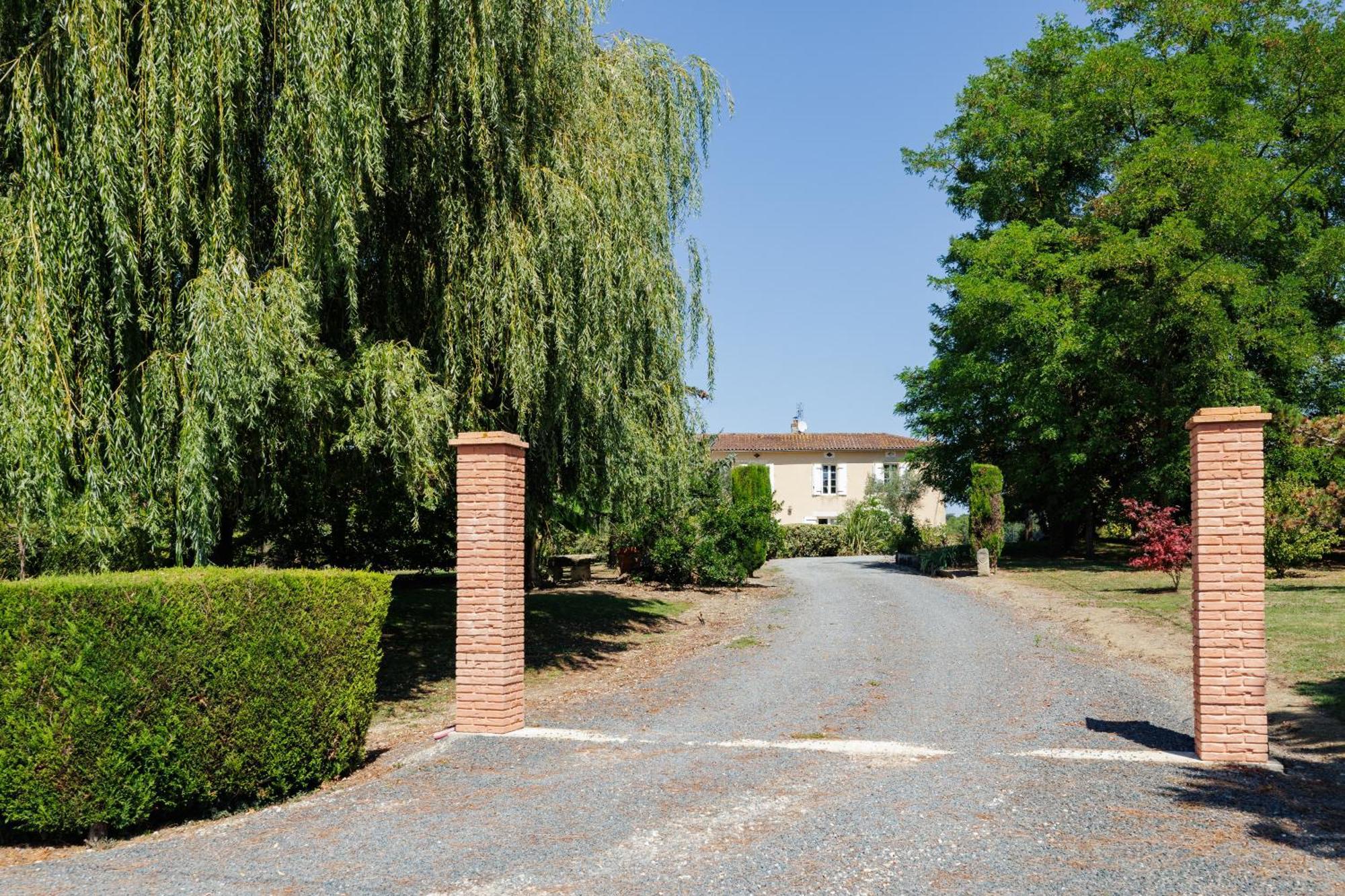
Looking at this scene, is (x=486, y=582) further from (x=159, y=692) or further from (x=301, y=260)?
(x=301, y=260)

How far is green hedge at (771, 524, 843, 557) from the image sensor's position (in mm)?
39156

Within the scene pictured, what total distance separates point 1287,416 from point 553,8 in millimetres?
20387

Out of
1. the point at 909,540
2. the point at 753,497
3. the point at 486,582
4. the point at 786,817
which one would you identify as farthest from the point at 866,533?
the point at 786,817

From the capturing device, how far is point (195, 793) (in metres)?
6.24

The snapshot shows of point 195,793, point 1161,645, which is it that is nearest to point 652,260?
point 195,793

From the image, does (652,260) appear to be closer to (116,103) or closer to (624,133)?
(624,133)

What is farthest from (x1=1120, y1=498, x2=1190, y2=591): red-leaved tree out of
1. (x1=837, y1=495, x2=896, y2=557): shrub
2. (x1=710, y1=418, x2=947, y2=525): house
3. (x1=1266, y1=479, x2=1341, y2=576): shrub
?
(x1=710, y1=418, x2=947, y2=525): house

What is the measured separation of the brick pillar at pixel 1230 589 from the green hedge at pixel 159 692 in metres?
6.46

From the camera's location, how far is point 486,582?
320 inches

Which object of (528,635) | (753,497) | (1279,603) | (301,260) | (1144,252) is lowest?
(528,635)

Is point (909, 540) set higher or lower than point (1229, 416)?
lower

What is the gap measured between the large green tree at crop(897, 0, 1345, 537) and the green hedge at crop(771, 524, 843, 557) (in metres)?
10.6

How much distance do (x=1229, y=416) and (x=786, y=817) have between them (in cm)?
445

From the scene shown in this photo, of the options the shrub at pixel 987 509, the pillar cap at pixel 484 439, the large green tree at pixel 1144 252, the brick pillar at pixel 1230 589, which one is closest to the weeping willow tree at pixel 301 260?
the pillar cap at pixel 484 439
